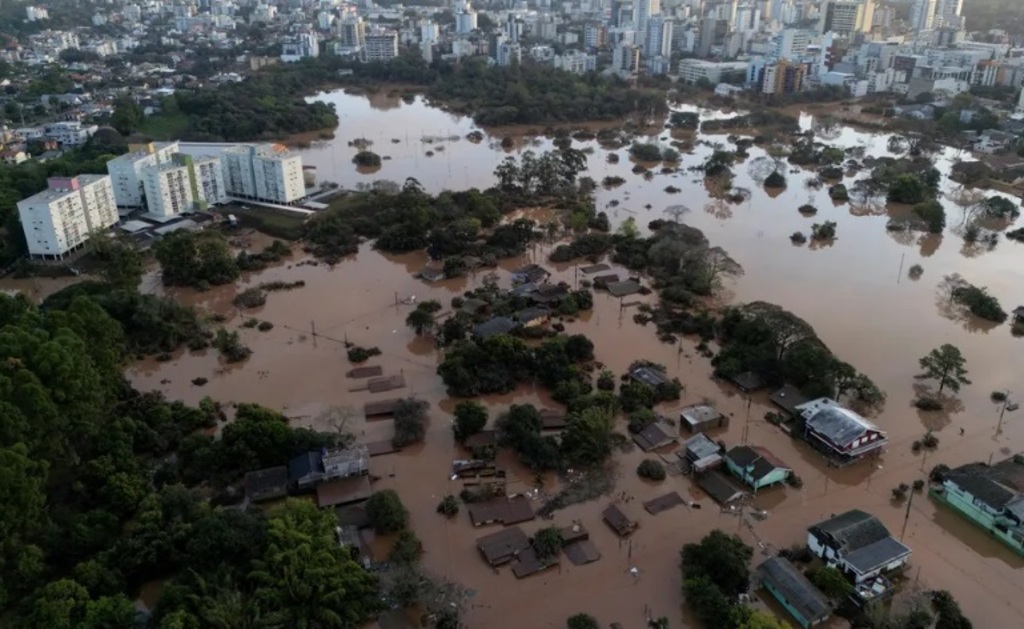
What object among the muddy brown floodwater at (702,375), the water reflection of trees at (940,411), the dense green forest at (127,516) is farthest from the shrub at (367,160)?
the water reflection of trees at (940,411)

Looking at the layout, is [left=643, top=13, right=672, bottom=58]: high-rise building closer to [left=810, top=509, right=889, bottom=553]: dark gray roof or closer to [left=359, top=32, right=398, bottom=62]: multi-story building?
[left=359, top=32, right=398, bottom=62]: multi-story building

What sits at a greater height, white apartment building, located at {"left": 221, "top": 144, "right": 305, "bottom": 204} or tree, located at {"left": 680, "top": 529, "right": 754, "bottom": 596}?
white apartment building, located at {"left": 221, "top": 144, "right": 305, "bottom": 204}

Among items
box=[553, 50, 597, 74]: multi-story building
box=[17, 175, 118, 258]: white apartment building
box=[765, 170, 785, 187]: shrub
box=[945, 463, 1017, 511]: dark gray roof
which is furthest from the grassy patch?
box=[945, 463, 1017, 511]: dark gray roof

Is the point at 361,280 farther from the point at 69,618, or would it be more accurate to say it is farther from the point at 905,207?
the point at 905,207

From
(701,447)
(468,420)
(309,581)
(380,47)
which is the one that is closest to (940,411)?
(701,447)

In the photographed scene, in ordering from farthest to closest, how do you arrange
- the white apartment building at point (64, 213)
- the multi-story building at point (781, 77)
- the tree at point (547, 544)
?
the multi-story building at point (781, 77), the white apartment building at point (64, 213), the tree at point (547, 544)

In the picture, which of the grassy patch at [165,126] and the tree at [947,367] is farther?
the grassy patch at [165,126]

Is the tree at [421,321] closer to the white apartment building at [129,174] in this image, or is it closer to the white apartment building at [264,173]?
the white apartment building at [264,173]
